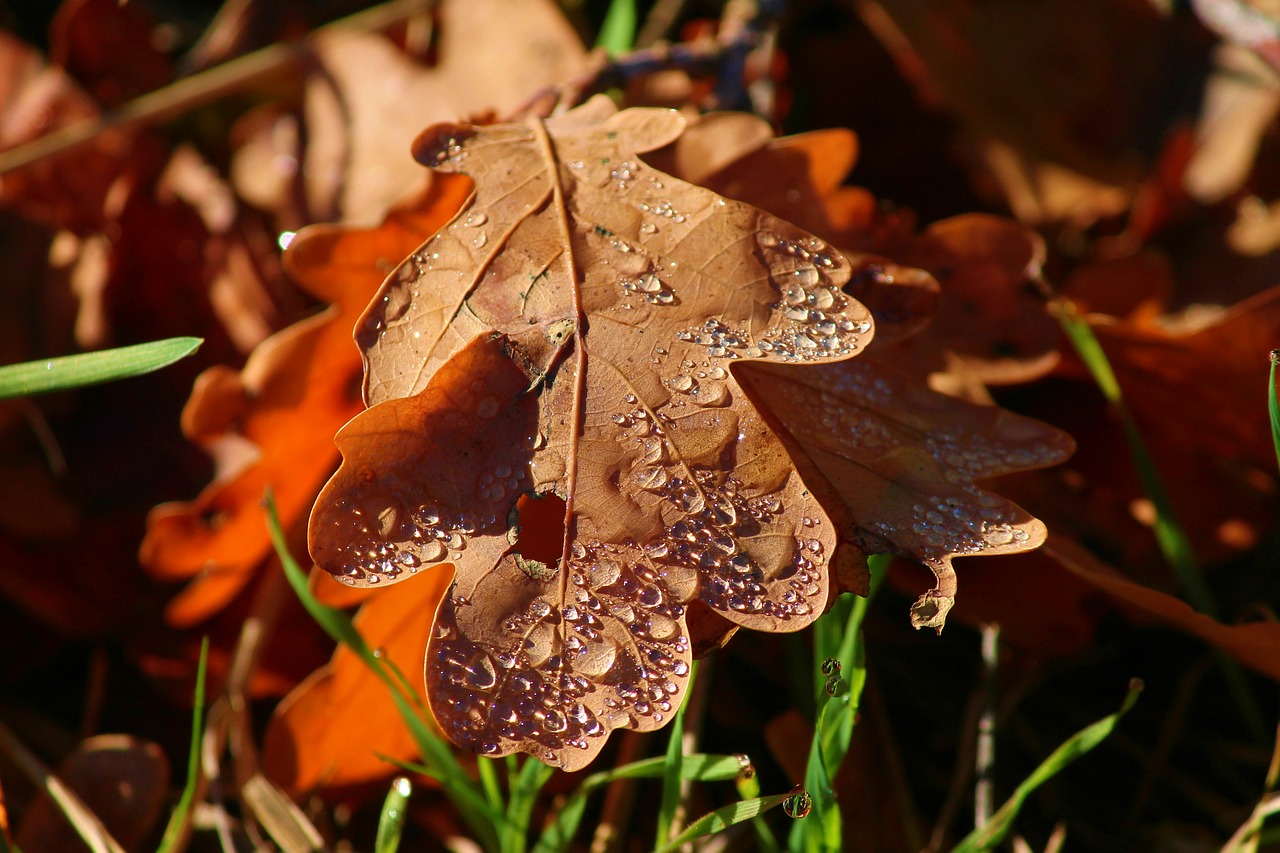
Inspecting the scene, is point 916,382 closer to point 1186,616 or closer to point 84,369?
point 1186,616

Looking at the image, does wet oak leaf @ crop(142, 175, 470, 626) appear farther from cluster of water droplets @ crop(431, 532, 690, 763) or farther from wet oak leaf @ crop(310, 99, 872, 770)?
cluster of water droplets @ crop(431, 532, 690, 763)

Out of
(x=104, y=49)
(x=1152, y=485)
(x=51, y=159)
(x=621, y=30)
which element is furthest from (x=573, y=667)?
(x=104, y=49)

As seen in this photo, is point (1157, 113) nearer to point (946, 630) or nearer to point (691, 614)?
point (946, 630)

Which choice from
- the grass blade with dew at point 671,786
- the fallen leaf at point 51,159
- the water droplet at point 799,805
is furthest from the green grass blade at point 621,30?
the water droplet at point 799,805

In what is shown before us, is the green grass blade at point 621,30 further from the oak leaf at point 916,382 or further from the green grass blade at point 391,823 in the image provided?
the green grass blade at point 391,823

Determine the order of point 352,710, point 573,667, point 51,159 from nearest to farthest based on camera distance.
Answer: point 573,667 → point 352,710 → point 51,159

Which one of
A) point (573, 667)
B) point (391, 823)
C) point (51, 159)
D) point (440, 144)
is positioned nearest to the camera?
point (573, 667)

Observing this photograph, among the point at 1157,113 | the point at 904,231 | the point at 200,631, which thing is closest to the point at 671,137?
the point at 904,231
